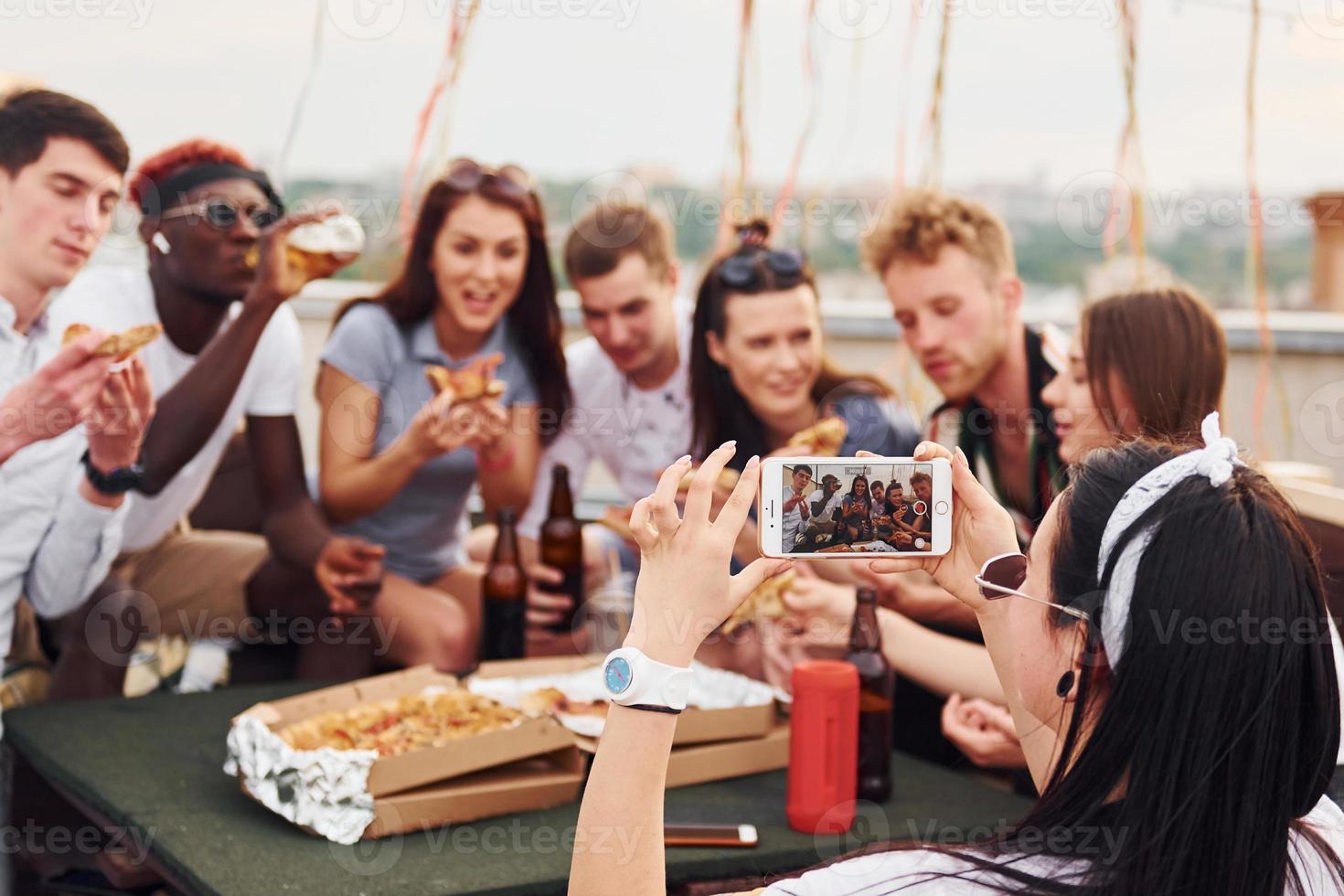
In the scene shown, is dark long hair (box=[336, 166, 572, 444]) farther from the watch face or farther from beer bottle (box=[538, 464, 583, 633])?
the watch face

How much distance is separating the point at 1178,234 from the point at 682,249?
4.85 ft

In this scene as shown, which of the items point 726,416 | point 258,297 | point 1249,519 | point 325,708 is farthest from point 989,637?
point 258,297

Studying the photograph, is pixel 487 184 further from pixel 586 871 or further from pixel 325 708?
pixel 586 871

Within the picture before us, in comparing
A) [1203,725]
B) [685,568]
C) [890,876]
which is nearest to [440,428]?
[685,568]

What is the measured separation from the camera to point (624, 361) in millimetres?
3467

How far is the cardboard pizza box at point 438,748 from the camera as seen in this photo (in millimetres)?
1834

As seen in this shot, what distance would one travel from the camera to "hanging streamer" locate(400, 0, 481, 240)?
3.27 meters

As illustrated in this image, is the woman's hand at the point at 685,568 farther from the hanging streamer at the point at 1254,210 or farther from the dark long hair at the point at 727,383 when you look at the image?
the hanging streamer at the point at 1254,210

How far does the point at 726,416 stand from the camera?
3348mm

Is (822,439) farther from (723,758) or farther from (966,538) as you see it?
(966,538)

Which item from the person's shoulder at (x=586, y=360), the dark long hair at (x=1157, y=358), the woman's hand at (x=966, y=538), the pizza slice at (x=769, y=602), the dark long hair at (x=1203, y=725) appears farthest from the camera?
the person's shoulder at (x=586, y=360)

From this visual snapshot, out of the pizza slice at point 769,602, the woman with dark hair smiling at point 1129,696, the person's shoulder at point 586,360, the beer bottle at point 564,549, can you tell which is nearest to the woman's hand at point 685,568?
A: the woman with dark hair smiling at point 1129,696

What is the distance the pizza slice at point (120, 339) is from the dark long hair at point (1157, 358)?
1.99 m

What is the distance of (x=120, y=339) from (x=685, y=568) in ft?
6.33
